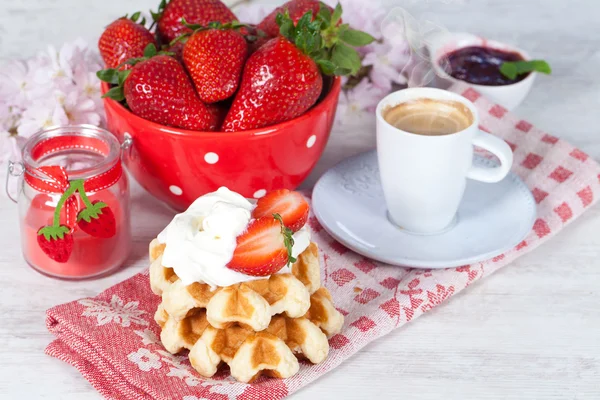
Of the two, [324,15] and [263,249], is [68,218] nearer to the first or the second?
[263,249]

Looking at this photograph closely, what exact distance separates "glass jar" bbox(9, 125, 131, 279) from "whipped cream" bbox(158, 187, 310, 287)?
0.22 metres

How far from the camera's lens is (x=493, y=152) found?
62.8 inches

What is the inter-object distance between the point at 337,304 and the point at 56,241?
474 millimetres

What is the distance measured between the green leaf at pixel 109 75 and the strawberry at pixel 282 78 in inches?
8.9

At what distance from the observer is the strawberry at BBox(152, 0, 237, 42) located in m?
1.74

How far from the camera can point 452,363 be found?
1.40 metres

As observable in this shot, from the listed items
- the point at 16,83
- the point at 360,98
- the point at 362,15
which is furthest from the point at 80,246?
the point at 362,15

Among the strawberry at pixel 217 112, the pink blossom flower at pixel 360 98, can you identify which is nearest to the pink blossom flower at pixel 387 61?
the pink blossom flower at pixel 360 98

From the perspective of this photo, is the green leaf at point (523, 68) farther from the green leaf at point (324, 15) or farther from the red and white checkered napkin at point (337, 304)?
the green leaf at point (324, 15)

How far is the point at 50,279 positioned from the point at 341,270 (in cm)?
51

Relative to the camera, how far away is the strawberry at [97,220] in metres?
1.48

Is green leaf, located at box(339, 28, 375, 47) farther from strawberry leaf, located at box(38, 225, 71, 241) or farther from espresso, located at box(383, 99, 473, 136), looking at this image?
strawberry leaf, located at box(38, 225, 71, 241)

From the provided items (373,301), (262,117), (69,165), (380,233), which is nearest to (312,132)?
(262,117)

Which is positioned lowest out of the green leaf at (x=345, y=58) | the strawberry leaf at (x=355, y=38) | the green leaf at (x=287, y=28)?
the green leaf at (x=345, y=58)
